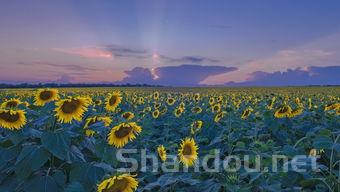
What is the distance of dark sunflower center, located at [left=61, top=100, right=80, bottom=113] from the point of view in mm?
3530

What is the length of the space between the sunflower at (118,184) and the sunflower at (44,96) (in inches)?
79.9

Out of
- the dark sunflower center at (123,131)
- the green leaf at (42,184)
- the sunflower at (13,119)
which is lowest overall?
the green leaf at (42,184)

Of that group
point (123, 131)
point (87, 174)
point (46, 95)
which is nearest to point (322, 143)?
Answer: point (123, 131)

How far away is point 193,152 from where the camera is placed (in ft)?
14.2

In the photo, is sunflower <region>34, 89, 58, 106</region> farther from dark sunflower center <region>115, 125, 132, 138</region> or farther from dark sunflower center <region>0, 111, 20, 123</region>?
dark sunflower center <region>115, 125, 132, 138</region>

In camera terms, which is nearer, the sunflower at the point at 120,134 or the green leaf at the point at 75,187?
the green leaf at the point at 75,187

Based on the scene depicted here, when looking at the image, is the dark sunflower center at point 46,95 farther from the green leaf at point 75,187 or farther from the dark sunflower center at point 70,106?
the green leaf at point 75,187

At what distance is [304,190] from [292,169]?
2.19 ft

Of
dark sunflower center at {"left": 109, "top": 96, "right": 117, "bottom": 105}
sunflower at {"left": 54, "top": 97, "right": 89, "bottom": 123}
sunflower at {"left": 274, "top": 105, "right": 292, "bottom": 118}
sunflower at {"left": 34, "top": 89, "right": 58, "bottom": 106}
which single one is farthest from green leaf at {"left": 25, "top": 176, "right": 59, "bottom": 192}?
sunflower at {"left": 274, "top": 105, "right": 292, "bottom": 118}

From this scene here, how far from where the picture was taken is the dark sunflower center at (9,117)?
357 centimetres

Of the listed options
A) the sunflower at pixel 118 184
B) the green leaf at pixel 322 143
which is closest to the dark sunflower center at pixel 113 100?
the green leaf at pixel 322 143

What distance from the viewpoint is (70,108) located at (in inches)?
141

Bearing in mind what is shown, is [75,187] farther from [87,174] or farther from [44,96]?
[44,96]

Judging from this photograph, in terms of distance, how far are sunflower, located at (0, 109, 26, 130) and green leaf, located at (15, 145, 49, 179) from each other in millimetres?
431
